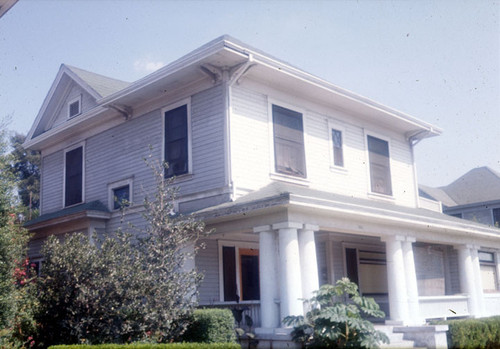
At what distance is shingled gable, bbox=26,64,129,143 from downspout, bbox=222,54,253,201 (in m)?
6.13

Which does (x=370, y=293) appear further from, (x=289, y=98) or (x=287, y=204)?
(x=287, y=204)

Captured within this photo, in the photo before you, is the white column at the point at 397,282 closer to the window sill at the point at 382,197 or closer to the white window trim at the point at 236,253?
the window sill at the point at 382,197

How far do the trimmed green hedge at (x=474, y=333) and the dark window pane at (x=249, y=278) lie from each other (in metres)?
5.85

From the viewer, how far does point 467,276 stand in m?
18.5

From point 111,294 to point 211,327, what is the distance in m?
2.15

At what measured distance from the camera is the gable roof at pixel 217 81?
14.3 m

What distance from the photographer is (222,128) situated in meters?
14.7

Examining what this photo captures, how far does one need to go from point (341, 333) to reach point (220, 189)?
5.33 m

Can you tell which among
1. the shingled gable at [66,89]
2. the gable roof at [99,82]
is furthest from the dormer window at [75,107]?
the gable roof at [99,82]

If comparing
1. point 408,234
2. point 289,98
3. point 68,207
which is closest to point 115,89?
point 68,207

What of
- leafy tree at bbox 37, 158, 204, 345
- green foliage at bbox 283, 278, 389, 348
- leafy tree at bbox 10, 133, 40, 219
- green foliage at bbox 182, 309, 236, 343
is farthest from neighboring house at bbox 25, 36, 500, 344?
leafy tree at bbox 10, 133, 40, 219

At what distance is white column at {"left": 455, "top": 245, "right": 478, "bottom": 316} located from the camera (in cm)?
1811

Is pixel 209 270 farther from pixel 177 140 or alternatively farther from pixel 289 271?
pixel 289 271

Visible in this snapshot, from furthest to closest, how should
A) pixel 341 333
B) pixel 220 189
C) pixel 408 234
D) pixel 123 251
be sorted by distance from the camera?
1. pixel 408 234
2. pixel 220 189
3. pixel 123 251
4. pixel 341 333
